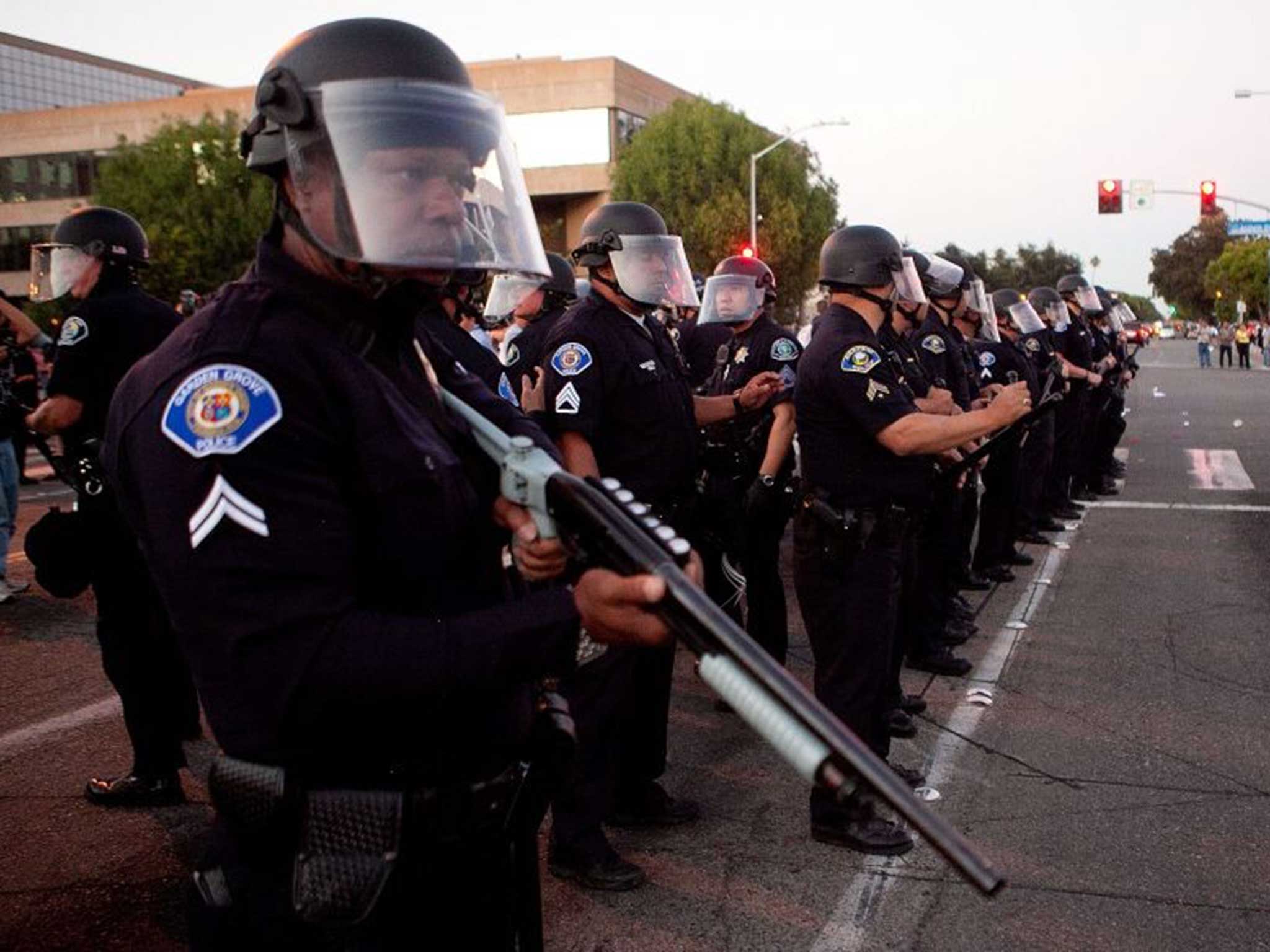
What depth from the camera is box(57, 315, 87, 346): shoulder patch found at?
4.66 m

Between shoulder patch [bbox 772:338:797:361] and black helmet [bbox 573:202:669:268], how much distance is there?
1733 mm

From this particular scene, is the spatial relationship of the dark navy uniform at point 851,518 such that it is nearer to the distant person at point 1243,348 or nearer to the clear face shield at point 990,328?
the clear face shield at point 990,328

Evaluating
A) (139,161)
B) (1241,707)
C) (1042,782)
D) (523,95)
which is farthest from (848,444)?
(523,95)

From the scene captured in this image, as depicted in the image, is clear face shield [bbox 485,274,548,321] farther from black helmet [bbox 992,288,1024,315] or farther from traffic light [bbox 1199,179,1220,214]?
traffic light [bbox 1199,179,1220,214]

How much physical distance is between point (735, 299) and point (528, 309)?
170cm

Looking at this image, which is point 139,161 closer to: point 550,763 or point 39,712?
point 39,712

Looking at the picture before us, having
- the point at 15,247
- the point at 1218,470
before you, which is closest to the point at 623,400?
the point at 1218,470

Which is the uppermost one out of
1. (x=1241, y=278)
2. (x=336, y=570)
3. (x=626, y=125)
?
(x=626, y=125)

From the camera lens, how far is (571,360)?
4.43m

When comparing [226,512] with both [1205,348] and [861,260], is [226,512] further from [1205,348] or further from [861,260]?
[1205,348]

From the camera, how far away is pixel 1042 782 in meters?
4.92

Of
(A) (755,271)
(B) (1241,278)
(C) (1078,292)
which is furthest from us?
(B) (1241,278)

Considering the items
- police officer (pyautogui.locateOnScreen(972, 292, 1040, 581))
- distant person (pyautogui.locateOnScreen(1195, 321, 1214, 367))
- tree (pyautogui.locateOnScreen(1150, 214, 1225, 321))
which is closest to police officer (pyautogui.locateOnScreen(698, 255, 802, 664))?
police officer (pyautogui.locateOnScreen(972, 292, 1040, 581))

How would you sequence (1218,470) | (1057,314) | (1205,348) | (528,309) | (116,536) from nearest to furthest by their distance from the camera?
1. (116,536)
2. (528,309)
3. (1057,314)
4. (1218,470)
5. (1205,348)
